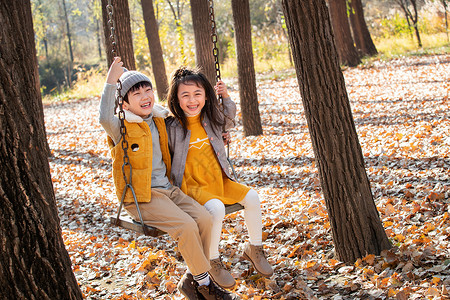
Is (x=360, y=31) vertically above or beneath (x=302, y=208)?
above

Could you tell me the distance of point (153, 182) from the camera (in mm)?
3387

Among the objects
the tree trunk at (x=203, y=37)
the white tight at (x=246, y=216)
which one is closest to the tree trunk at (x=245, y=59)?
the tree trunk at (x=203, y=37)

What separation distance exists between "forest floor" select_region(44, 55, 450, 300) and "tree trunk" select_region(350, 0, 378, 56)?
800 cm

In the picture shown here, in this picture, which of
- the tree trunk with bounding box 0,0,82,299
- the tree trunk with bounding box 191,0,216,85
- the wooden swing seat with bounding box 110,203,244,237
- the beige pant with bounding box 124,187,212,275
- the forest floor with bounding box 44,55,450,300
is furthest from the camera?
the tree trunk with bounding box 191,0,216,85

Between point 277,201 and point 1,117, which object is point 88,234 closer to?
point 277,201

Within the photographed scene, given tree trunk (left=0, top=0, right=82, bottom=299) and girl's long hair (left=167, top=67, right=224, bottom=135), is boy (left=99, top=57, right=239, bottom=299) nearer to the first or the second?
girl's long hair (left=167, top=67, right=224, bottom=135)

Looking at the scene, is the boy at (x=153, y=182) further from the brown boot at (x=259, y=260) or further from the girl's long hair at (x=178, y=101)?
the brown boot at (x=259, y=260)

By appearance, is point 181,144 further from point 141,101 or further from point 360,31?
point 360,31

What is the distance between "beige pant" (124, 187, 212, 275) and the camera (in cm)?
317

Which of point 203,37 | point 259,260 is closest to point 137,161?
point 259,260

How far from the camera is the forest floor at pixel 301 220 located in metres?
3.59

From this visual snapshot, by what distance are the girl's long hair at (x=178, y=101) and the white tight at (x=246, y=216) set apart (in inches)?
24.1

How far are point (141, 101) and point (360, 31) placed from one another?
16.2 meters

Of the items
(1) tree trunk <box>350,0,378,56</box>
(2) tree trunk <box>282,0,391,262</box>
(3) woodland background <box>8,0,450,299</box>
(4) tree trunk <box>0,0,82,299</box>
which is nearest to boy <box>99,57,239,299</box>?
(3) woodland background <box>8,0,450,299</box>
